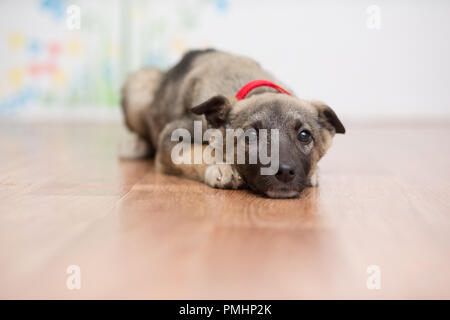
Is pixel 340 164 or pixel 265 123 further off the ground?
pixel 265 123

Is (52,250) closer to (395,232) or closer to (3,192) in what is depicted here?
(3,192)

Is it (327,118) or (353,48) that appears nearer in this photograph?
(327,118)

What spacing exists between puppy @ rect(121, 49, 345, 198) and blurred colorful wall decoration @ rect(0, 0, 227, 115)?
184 inches

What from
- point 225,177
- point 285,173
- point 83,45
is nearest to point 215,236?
point 285,173

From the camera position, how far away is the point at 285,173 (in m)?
2.59

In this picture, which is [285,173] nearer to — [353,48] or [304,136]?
[304,136]

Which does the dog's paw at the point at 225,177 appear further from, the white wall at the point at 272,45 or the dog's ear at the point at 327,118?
the white wall at the point at 272,45

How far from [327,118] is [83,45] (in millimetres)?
6593

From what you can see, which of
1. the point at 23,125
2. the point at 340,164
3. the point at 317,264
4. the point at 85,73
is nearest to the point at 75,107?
the point at 85,73

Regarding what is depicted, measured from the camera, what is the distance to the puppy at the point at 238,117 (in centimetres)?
271

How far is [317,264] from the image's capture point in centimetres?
167

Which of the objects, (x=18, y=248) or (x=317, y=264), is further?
(x=18, y=248)
